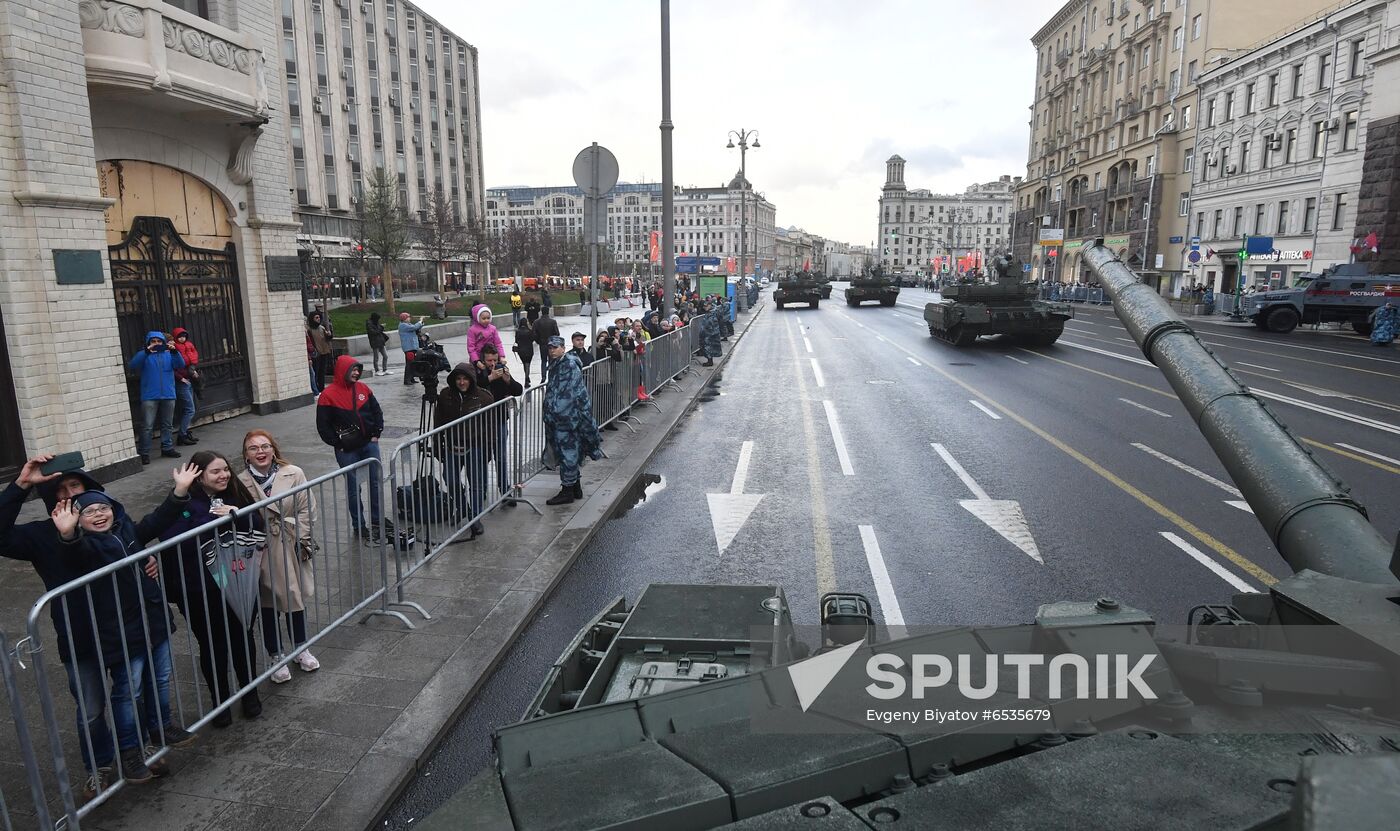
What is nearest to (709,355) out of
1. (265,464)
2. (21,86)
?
(21,86)

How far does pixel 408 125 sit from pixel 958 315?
182ft

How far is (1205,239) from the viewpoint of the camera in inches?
1972

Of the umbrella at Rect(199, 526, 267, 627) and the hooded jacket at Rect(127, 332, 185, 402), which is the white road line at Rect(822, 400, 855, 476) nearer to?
the umbrella at Rect(199, 526, 267, 627)

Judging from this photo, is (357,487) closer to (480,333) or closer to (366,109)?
(480,333)

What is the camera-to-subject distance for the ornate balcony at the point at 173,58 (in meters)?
9.72

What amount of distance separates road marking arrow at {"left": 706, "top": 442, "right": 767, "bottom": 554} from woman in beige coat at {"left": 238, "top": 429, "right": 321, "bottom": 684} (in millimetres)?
3543

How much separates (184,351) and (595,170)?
21.5 feet

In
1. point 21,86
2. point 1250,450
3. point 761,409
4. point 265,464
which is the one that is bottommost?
point 761,409

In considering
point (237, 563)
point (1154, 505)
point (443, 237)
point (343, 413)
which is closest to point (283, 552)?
point (237, 563)

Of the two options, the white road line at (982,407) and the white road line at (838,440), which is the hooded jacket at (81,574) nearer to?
the white road line at (838,440)

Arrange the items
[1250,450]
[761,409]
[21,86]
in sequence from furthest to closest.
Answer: [761,409]
[21,86]
[1250,450]

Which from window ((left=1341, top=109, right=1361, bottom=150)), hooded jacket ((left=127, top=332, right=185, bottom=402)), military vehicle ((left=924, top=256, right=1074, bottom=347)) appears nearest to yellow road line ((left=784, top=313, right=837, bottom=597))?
hooded jacket ((left=127, top=332, right=185, bottom=402))

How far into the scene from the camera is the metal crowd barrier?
3.56 metres

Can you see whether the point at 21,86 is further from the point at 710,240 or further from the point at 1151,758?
the point at 710,240
